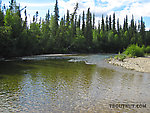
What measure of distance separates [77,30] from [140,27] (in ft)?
158

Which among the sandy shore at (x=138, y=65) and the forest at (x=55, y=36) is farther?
the forest at (x=55, y=36)

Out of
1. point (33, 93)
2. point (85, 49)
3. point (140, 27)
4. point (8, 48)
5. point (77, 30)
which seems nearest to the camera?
point (33, 93)

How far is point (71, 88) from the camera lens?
374 inches

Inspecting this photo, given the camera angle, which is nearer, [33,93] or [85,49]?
[33,93]

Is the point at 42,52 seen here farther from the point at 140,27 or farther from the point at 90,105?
the point at 140,27

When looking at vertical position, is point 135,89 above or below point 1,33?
below

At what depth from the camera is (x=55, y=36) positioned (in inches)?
2437

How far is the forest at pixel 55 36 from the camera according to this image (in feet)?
114

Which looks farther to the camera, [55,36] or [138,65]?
[55,36]

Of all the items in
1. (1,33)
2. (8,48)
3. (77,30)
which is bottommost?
(8,48)

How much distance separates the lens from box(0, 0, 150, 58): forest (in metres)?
34.8

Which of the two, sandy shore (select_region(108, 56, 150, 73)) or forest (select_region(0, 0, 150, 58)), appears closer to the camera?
sandy shore (select_region(108, 56, 150, 73))

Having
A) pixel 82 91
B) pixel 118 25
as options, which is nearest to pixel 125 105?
pixel 82 91

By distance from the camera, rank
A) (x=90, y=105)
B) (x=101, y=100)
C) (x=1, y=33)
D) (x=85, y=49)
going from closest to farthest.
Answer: (x=90, y=105) → (x=101, y=100) → (x=1, y=33) → (x=85, y=49)
